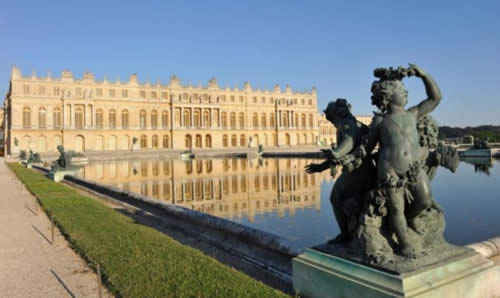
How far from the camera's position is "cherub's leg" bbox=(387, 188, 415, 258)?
9.15 ft

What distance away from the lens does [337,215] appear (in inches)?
131

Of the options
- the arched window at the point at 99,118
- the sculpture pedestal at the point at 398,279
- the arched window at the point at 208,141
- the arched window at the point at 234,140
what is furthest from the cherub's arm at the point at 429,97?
the arched window at the point at 234,140

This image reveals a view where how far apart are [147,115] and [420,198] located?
198 ft

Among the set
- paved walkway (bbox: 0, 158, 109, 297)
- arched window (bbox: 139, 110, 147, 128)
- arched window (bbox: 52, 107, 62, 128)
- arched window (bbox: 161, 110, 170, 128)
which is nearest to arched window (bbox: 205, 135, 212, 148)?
arched window (bbox: 161, 110, 170, 128)

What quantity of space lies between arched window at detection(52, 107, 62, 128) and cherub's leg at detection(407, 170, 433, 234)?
57.7 metres

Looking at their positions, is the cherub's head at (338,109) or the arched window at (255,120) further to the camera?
the arched window at (255,120)

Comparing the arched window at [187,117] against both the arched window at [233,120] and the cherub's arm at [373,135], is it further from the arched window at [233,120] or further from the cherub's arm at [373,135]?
the cherub's arm at [373,135]

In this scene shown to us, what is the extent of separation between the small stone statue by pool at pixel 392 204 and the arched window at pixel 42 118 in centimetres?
5711

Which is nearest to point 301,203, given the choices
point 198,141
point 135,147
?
point 135,147

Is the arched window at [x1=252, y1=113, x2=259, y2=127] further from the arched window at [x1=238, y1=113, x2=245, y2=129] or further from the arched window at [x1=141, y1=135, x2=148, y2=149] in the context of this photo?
the arched window at [x1=141, y1=135, x2=148, y2=149]

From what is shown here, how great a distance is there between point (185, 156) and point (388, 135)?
39.2 metres

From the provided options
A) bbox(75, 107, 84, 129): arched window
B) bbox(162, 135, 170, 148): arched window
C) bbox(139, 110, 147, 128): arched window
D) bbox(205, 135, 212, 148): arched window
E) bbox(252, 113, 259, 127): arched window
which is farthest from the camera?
bbox(252, 113, 259, 127): arched window

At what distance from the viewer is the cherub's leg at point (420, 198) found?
281 centimetres

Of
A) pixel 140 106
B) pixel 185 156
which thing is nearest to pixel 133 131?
pixel 140 106
